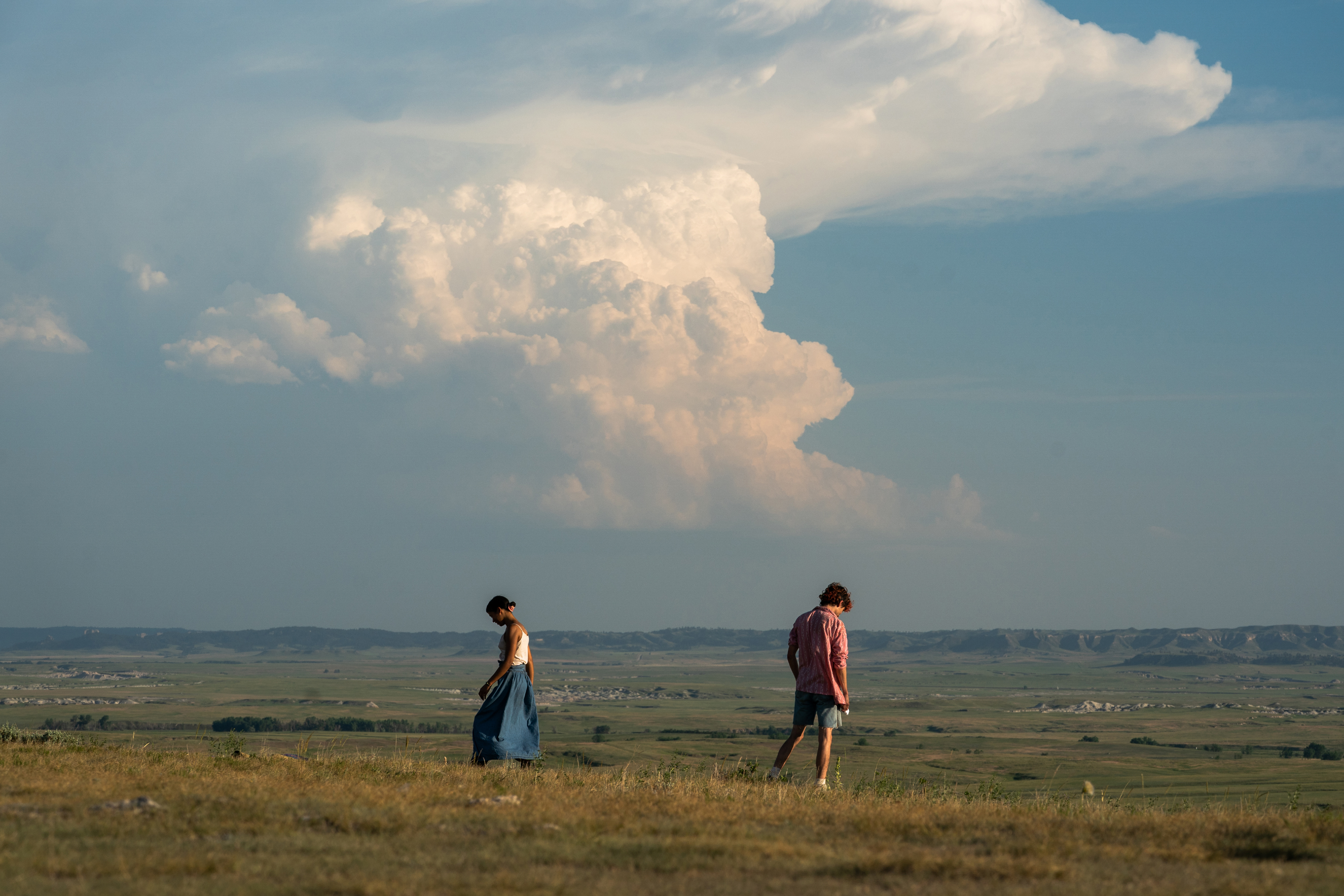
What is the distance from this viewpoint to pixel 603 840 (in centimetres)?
872

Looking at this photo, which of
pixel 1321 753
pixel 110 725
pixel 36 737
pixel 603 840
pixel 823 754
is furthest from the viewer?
pixel 110 725

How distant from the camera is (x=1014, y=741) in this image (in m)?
99.4

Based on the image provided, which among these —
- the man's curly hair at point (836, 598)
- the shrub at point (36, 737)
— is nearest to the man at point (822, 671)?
the man's curly hair at point (836, 598)

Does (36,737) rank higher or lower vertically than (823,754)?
lower

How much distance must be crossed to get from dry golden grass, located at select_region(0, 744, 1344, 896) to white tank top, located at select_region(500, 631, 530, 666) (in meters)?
1.85

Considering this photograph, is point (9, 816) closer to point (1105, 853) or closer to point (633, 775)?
point (633, 775)

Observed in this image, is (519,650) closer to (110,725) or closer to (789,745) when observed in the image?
(789,745)

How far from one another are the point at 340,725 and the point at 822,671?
300 ft

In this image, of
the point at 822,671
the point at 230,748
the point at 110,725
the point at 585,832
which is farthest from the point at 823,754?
the point at 110,725

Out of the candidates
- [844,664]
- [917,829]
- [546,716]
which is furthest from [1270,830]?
[546,716]

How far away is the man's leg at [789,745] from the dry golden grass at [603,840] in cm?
61

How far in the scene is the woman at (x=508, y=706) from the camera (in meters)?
14.0

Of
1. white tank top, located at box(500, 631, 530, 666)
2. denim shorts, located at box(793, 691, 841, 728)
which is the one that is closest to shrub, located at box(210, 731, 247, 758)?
white tank top, located at box(500, 631, 530, 666)

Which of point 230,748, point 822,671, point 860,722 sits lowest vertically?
point 860,722
